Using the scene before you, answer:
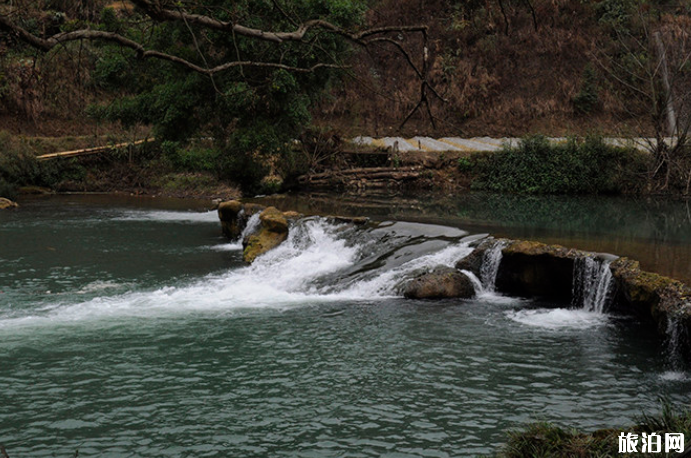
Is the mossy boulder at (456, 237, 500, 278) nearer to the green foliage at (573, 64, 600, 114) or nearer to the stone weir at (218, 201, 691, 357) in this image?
the stone weir at (218, 201, 691, 357)

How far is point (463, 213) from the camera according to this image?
1883 cm

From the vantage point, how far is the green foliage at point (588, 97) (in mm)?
33750

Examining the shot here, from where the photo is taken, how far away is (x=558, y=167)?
26.1 metres

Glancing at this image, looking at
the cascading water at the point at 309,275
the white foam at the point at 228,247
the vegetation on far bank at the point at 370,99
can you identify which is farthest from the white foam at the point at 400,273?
the white foam at the point at 228,247

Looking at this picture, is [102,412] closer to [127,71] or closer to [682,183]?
[127,71]

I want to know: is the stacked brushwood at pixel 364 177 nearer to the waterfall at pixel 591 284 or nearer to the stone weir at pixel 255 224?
the stone weir at pixel 255 224

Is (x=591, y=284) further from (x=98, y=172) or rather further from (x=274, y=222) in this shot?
(x=98, y=172)

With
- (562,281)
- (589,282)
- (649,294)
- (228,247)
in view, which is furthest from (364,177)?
(649,294)

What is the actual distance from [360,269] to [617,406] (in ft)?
22.8

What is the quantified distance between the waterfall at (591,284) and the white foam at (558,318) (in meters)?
0.17

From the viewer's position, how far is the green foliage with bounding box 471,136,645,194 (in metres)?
25.2

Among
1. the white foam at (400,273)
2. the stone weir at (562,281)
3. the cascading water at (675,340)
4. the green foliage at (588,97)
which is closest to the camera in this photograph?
the cascading water at (675,340)

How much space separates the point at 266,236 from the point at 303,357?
772cm

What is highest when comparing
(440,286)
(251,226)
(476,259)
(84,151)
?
(84,151)
